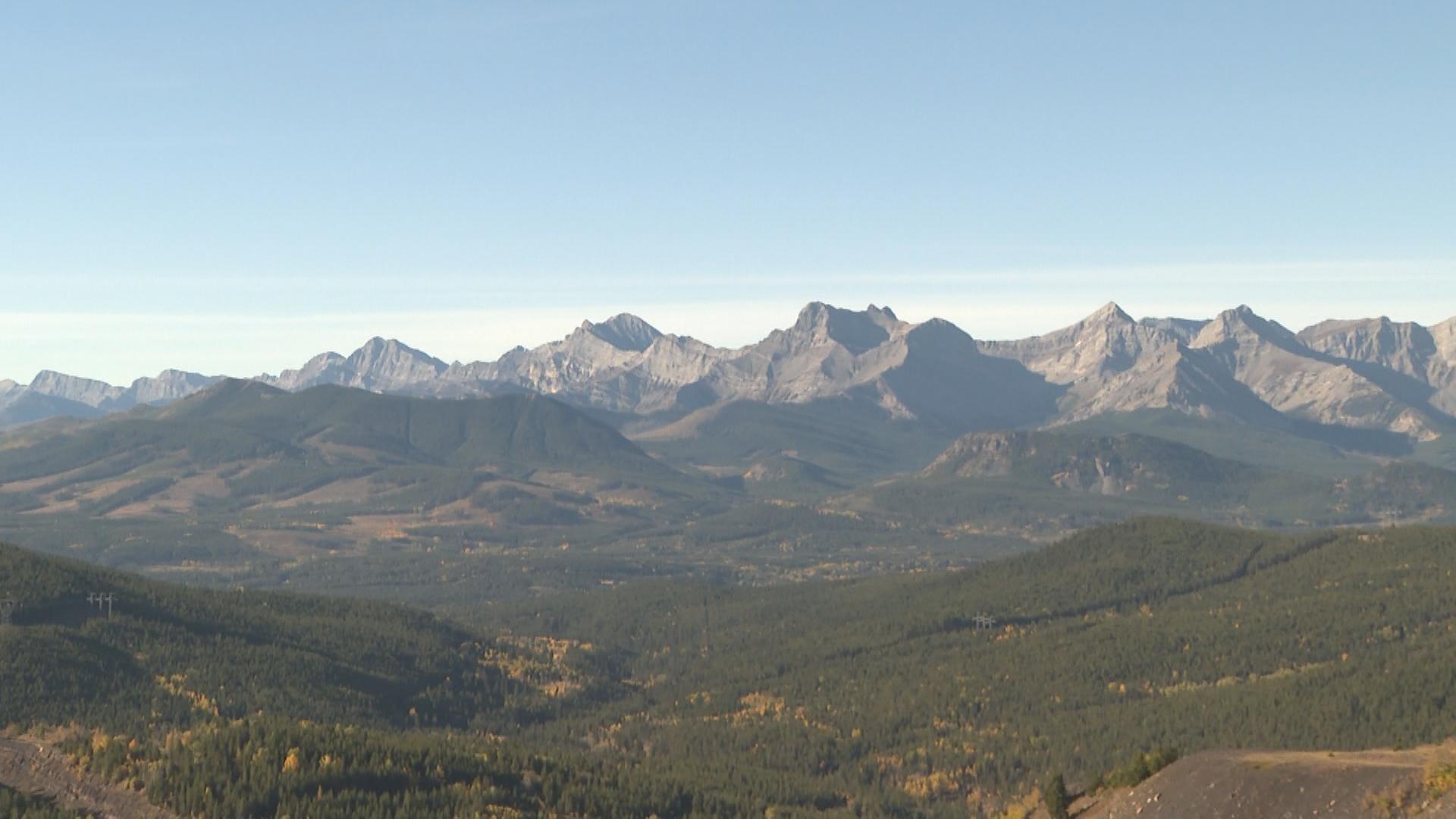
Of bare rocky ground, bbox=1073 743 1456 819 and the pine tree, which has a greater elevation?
bare rocky ground, bbox=1073 743 1456 819

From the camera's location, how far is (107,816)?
648 feet

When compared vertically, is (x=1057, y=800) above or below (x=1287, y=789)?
below

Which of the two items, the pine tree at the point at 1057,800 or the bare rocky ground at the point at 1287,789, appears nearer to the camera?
→ the bare rocky ground at the point at 1287,789

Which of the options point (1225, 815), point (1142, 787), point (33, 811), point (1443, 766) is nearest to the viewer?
point (1443, 766)

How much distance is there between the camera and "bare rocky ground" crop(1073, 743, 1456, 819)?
130m

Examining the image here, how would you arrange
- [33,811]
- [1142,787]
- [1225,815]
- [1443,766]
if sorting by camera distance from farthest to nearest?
[33,811], [1142,787], [1225,815], [1443,766]

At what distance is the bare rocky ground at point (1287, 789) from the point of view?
130 m

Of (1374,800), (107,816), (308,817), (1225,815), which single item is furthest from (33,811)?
(1374,800)

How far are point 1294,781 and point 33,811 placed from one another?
14121 cm

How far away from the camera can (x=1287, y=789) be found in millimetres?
137750

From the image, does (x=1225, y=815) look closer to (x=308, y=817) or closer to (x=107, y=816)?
(x=308, y=817)

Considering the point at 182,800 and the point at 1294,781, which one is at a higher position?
the point at 1294,781

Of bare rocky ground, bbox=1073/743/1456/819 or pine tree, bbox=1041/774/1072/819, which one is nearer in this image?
bare rocky ground, bbox=1073/743/1456/819

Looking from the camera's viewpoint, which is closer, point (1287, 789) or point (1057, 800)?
point (1287, 789)
